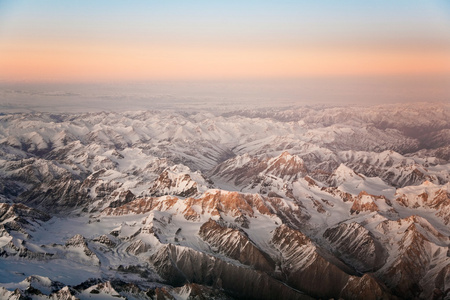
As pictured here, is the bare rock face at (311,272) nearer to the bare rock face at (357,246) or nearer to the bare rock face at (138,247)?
the bare rock face at (357,246)

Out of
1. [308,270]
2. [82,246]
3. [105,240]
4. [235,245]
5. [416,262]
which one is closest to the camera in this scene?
[308,270]

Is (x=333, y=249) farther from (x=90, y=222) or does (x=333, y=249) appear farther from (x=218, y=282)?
(x=90, y=222)

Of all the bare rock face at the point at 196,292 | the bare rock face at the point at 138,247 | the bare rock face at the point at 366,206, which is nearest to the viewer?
the bare rock face at the point at 196,292

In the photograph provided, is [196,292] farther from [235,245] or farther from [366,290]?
[366,290]

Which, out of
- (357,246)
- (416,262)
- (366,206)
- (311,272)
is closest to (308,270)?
(311,272)

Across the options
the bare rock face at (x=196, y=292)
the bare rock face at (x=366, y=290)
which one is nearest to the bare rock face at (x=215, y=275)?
the bare rock face at (x=196, y=292)

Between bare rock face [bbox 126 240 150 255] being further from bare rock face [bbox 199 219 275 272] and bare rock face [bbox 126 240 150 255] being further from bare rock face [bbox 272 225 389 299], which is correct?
bare rock face [bbox 272 225 389 299]

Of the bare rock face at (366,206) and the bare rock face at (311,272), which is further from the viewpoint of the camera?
the bare rock face at (366,206)
